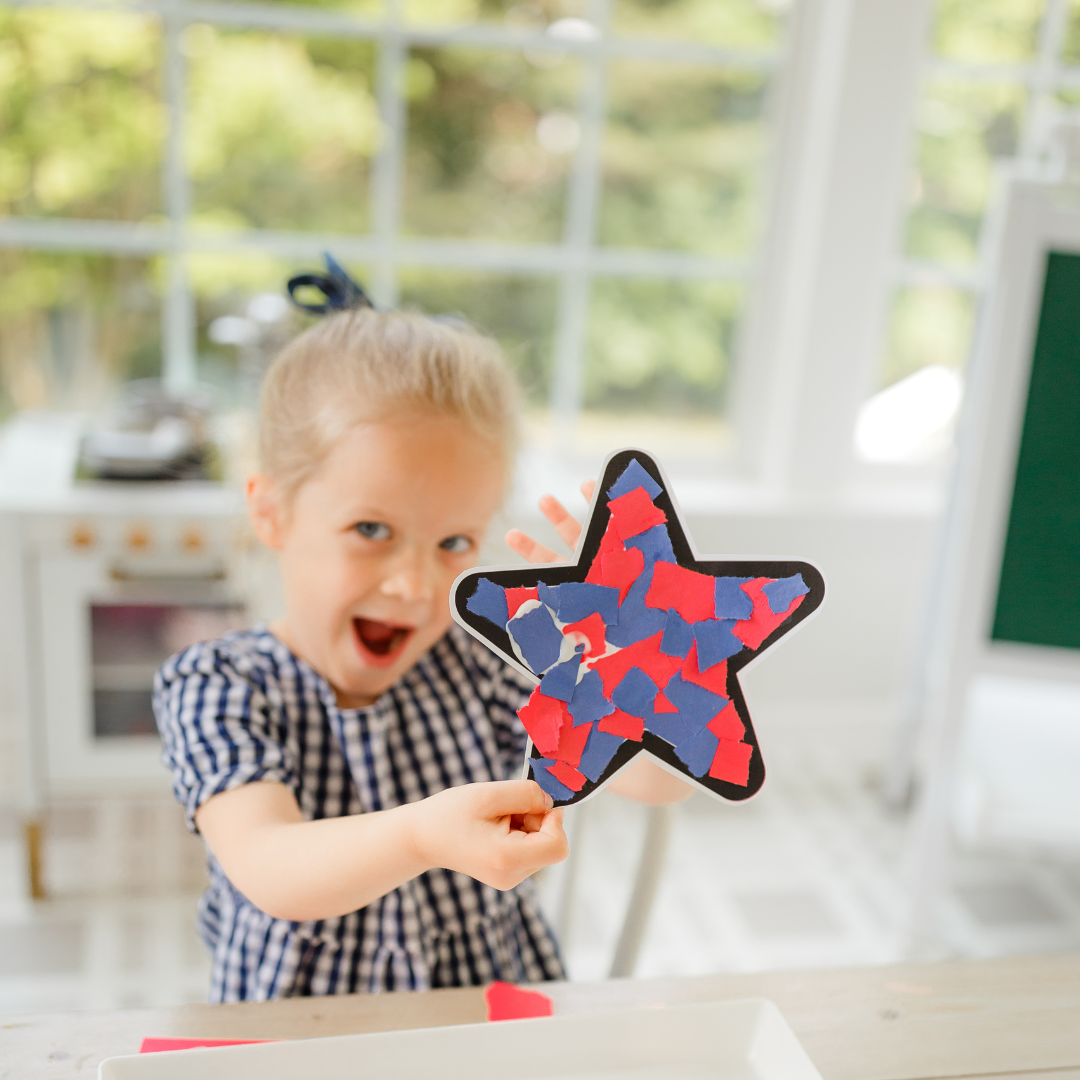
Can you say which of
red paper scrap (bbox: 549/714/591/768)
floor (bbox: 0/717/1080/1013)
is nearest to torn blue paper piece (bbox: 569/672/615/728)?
red paper scrap (bbox: 549/714/591/768)

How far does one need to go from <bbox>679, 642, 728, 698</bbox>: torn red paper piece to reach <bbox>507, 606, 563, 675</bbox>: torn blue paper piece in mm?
82

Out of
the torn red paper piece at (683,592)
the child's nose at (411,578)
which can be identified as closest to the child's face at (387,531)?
the child's nose at (411,578)

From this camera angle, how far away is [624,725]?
2.10 feet

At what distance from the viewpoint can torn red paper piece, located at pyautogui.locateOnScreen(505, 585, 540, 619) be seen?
0.61 metres

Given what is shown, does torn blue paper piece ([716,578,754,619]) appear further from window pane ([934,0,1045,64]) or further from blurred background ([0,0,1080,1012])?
window pane ([934,0,1045,64])

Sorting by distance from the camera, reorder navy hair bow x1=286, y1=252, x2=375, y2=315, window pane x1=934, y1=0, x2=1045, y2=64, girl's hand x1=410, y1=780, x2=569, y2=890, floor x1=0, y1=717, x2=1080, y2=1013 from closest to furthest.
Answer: girl's hand x1=410, y1=780, x2=569, y2=890, navy hair bow x1=286, y1=252, x2=375, y2=315, floor x1=0, y1=717, x2=1080, y2=1013, window pane x1=934, y1=0, x2=1045, y2=64

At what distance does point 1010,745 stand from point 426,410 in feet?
4.60

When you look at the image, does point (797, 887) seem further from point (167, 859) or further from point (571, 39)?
point (571, 39)

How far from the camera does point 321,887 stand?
0.68 meters

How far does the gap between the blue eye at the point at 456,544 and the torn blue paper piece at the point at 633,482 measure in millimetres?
227

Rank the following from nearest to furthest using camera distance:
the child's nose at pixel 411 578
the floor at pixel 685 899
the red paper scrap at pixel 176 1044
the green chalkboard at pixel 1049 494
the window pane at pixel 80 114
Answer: the red paper scrap at pixel 176 1044 < the child's nose at pixel 411 578 < the green chalkboard at pixel 1049 494 < the floor at pixel 685 899 < the window pane at pixel 80 114

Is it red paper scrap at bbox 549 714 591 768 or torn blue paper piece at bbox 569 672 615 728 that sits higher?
torn blue paper piece at bbox 569 672 615 728

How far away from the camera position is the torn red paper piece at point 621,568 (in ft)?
2.08

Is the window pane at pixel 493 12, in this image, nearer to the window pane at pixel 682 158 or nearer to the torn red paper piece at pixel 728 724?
the window pane at pixel 682 158
